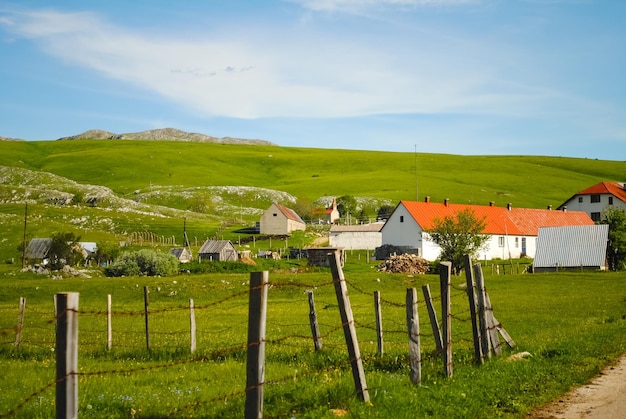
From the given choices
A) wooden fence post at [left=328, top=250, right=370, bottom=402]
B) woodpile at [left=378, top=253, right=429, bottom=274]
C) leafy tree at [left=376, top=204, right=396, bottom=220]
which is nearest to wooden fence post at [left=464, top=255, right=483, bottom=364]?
wooden fence post at [left=328, top=250, right=370, bottom=402]

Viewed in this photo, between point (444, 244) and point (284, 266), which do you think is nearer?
point (444, 244)

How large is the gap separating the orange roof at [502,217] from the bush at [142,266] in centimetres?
3663

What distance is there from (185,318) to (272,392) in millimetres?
24329

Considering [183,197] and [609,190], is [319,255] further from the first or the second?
[183,197]

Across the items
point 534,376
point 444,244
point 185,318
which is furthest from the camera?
point 444,244

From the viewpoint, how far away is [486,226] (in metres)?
91.9

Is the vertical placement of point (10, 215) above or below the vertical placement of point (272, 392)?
above

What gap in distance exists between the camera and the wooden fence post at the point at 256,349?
8.77m

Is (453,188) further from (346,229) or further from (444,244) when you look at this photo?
(444,244)

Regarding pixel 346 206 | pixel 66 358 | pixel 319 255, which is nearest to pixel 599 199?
pixel 346 206

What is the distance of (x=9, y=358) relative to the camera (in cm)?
1886

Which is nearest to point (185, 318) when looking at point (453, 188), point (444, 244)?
point (444, 244)

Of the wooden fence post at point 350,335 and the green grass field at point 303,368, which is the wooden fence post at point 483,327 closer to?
the green grass field at point 303,368

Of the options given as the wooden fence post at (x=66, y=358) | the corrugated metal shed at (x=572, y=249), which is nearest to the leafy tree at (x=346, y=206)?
the corrugated metal shed at (x=572, y=249)
